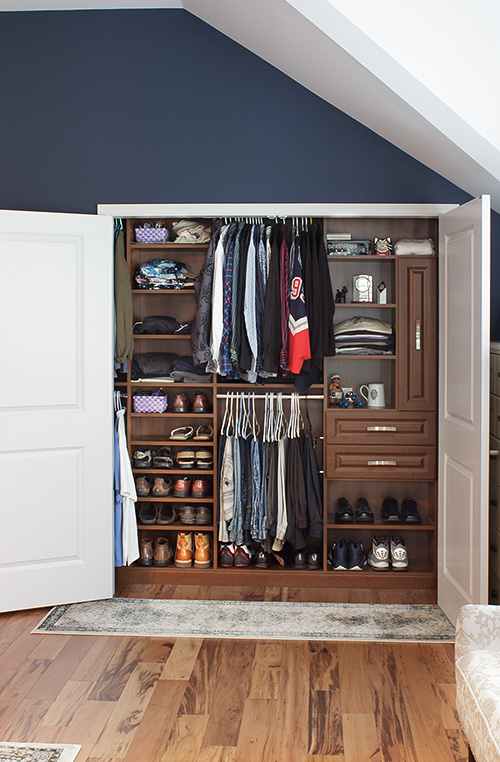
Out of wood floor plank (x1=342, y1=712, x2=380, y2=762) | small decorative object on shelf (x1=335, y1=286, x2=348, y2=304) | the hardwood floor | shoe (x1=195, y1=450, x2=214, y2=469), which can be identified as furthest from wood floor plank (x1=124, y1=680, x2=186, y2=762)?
small decorative object on shelf (x1=335, y1=286, x2=348, y2=304)

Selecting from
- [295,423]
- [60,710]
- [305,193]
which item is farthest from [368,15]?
[60,710]

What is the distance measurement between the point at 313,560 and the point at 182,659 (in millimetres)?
1086

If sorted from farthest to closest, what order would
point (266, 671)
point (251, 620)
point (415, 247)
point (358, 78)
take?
point (415, 247), point (251, 620), point (358, 78), point (266, 671)

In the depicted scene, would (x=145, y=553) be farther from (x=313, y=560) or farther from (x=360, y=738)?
(x=360, y=738)

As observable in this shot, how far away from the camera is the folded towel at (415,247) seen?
3.53 meters

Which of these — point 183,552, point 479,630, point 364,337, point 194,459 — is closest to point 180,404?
point 194,459

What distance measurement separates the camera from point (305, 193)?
11.7 feet

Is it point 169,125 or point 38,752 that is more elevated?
point 169,125

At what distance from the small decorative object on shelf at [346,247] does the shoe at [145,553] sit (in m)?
1.97

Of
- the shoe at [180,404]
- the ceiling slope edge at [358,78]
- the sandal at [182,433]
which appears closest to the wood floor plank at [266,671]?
the sandal at [182,433]

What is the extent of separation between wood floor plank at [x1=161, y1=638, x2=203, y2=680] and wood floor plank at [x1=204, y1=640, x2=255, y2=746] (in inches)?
5.3

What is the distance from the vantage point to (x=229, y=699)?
8.19ft

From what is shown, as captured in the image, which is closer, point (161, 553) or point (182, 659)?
point (182, 659)

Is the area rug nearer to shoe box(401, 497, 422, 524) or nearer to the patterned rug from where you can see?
the patterned rug
